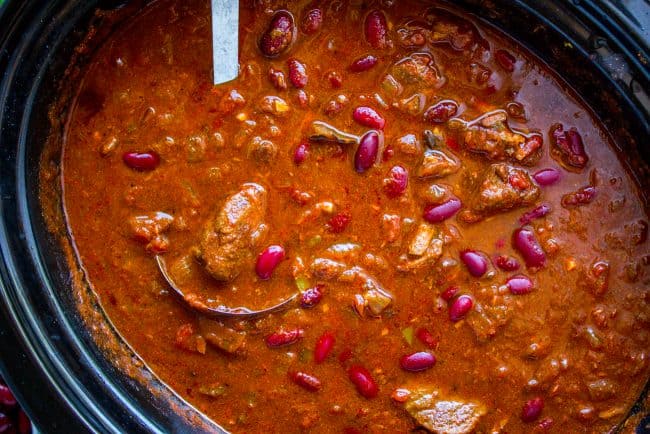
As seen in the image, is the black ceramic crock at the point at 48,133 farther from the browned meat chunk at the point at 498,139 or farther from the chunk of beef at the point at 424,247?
the chunk of beef at the point at 424,247

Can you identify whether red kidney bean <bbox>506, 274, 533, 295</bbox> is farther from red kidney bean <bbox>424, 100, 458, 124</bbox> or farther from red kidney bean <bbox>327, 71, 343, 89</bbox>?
red kidney bean <bbox>327, 71, 343, 89</bbox>

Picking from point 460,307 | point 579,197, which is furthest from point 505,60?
point 460,307

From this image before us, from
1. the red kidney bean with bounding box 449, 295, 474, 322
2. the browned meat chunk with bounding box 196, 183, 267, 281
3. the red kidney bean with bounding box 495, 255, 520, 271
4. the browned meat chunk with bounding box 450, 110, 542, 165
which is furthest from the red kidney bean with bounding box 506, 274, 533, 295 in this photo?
the browned meat chunk with bounding box 196, 183, 267, 281

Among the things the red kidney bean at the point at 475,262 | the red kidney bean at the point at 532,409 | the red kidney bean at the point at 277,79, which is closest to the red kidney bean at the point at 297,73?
the red kidney bean at the point at 277,79

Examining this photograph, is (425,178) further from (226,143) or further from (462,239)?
(226,143)

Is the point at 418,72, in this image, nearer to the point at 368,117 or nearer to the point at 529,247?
the point at 368,117
